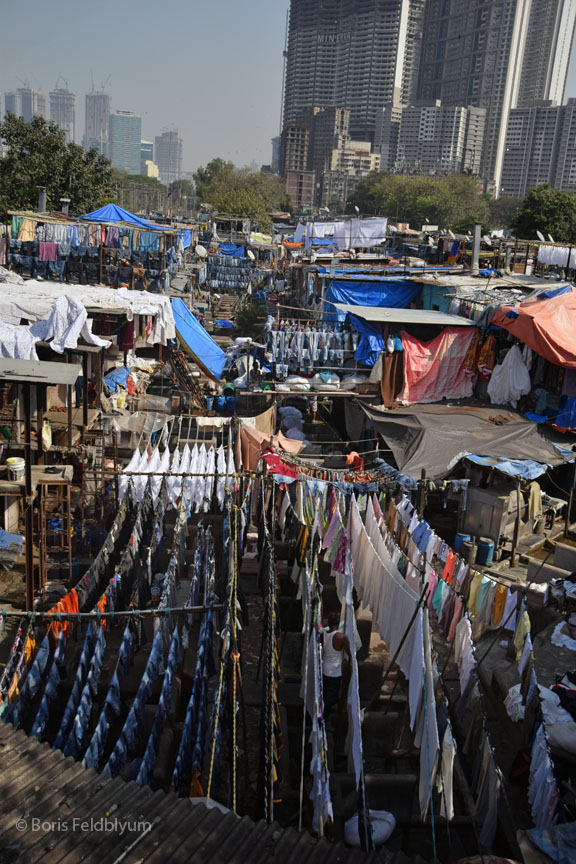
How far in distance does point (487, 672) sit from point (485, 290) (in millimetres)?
12082

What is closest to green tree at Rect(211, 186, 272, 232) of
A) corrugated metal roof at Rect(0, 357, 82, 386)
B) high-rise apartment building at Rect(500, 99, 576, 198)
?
corrugated metal roof at Rect(0, 357, 82, 386)

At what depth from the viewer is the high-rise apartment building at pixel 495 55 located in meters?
117

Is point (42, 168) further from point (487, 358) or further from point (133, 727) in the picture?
point (133, 727)

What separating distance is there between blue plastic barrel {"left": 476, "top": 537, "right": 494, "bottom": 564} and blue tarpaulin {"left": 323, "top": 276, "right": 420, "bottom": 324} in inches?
363

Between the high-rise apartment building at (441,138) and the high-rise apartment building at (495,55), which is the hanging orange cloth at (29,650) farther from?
the high-rise apartment building at (495,55)

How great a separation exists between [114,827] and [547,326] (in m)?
13.1

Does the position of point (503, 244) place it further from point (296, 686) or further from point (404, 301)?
point (296, 686)

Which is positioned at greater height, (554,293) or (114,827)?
(554,293)

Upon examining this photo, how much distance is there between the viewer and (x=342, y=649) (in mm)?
7391

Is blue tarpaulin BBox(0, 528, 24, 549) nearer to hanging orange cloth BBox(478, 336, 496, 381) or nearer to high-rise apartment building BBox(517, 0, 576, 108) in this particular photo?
hanging orange cloth BBox(478, 336, 496, 381)

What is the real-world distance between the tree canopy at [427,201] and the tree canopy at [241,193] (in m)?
10.8

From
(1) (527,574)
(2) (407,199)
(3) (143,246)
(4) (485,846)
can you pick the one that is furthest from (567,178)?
(4) (485,846)

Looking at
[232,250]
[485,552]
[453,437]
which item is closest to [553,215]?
[232,250]

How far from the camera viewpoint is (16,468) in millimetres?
9875
